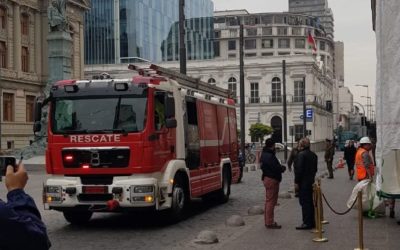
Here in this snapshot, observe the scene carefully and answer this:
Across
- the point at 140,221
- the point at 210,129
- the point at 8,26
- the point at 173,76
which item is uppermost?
the point at 8,26

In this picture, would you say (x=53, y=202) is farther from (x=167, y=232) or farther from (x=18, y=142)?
(x=18, y=142)

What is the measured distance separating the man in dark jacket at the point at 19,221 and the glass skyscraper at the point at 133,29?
3557 inches

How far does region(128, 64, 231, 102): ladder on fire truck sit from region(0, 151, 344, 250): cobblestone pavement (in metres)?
3.01

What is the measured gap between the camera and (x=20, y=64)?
65125 millimetres

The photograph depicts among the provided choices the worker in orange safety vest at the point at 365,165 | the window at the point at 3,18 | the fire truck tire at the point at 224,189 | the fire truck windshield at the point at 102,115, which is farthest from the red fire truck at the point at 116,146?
the window at the point at 3,18

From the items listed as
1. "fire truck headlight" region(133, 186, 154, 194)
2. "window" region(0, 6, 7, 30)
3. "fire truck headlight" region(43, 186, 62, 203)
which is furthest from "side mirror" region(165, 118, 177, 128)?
"window" region(0, 6, 7, 30)

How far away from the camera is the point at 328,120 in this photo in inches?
4345

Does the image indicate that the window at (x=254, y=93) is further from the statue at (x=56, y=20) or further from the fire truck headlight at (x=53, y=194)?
the fire truck headlight at (x=53, y=194)

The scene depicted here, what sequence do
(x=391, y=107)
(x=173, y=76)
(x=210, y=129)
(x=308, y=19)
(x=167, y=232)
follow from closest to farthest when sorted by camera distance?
(x=391, y=107)
(x=167, y=232)
(x=173, y=76)
(x=210, y=129)
(x=308, y=19)

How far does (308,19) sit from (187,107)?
14335 cm

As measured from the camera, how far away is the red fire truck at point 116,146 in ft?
39.4

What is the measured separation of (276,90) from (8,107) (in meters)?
42.3

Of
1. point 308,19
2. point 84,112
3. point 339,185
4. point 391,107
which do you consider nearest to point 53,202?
point 84,112

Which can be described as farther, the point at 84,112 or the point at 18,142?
the point at 18,142
